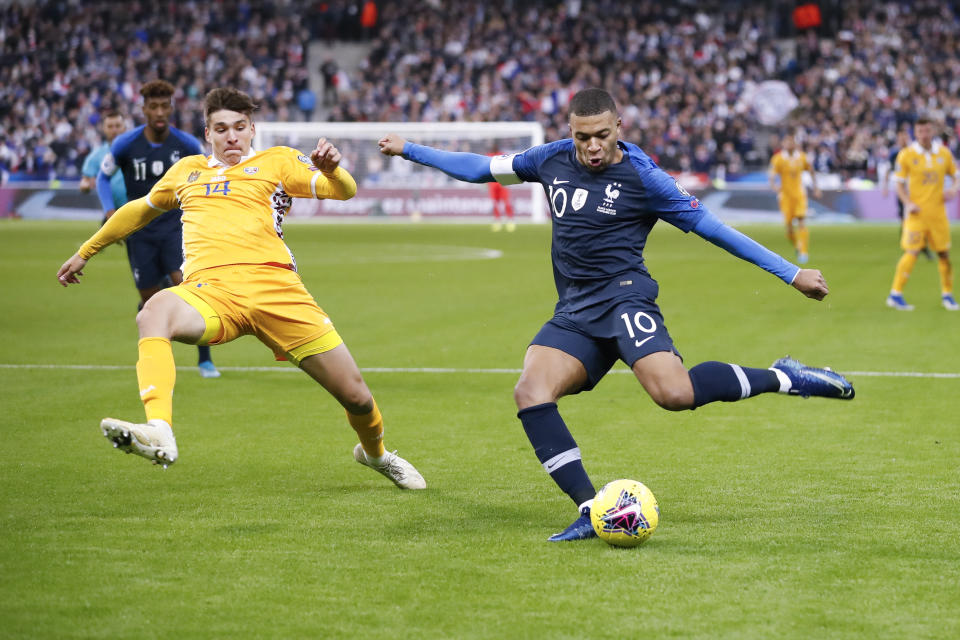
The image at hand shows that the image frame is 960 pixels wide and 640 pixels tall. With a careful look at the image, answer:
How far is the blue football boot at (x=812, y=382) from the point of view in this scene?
19.8 ft

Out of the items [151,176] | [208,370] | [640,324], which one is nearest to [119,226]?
[640,324]

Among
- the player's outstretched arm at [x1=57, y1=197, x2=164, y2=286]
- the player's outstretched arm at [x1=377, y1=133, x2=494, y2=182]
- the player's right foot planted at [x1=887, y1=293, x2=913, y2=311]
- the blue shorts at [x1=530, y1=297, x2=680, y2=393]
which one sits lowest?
the player's right foot planted at [x1=887, y1=293, x2=913, y2=311]

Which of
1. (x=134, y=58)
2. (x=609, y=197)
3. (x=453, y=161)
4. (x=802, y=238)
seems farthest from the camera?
(x=134, y=58)

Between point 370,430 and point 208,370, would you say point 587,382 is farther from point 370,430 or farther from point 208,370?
point 208,370

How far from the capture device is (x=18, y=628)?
427cm

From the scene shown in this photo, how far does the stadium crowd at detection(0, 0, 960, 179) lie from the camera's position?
39594 millimetres

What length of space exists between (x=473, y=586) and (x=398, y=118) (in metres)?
38.6

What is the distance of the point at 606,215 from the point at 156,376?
2.23 meters

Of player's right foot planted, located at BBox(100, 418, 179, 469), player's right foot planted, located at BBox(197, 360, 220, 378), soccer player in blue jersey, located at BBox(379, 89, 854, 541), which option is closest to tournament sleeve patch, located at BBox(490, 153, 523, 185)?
soccer player in blue jersey, located at BBox(379, 89, 854, 541)

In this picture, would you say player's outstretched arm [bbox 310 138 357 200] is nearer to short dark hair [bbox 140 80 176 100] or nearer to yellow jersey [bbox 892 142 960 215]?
short dark hair [bbox 140 80 176 100]

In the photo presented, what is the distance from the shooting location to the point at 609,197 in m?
5.92

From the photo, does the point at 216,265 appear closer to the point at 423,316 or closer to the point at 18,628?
the point at 18,628

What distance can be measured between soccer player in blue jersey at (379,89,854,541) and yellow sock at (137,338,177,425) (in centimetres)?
150

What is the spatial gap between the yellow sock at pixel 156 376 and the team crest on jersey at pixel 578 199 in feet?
6.58
